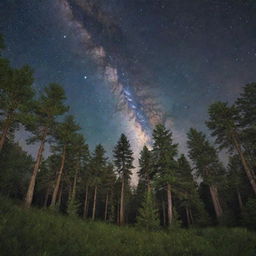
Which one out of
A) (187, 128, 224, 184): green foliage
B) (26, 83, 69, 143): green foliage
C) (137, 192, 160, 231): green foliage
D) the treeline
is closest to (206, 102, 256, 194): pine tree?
the treeline

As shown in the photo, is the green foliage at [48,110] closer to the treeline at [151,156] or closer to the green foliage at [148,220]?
the treeline at [151,156]

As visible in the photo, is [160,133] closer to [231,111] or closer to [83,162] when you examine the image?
[231,111]

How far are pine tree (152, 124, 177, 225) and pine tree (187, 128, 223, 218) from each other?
5.45 meters

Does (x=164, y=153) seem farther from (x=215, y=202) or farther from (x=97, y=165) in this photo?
(x=97, y=165)

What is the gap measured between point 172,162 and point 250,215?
1059 cm

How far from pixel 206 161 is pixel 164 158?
8029 mm

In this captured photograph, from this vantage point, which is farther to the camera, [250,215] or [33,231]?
[250,215]

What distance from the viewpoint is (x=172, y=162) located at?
23688 mm

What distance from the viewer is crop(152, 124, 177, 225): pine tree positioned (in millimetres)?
23344

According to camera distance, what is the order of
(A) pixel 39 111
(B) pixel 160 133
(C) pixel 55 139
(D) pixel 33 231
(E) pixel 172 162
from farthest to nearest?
(B) pixel 160 133
(E) pixel 172 162
(C) pixel 55 139
(A) pixel 39 111
(D) pixel 33 231

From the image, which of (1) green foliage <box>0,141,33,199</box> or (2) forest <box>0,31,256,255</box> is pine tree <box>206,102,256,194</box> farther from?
(1) green foliage <box>0,141,33,199</box>

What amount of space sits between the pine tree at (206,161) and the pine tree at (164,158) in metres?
5.45

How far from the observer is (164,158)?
2442 cm

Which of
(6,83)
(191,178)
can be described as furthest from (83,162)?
(191,178)
